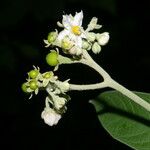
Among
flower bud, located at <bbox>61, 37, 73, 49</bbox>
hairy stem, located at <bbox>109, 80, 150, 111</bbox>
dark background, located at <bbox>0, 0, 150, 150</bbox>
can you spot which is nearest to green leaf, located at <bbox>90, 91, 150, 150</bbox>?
hairy stem, located at <bbox>109, 80, 150, 111</bbox>

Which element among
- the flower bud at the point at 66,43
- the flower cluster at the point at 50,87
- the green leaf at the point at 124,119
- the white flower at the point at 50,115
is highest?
the flower bud at the point at 66,43

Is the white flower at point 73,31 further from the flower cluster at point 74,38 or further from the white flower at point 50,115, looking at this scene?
the white flower at point 50,115

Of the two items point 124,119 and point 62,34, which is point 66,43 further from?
point 124,119

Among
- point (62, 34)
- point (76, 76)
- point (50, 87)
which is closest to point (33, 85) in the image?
point (50, 87)

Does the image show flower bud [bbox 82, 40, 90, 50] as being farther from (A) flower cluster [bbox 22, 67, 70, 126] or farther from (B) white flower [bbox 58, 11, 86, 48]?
(A) flower cluster [bbox 22, 67, 70, 126]

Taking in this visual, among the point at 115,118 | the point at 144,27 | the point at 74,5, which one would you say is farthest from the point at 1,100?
the point at 115,118

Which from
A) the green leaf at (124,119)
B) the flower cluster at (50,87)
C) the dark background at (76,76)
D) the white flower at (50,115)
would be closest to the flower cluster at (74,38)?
the flower cluster at (50,87)
